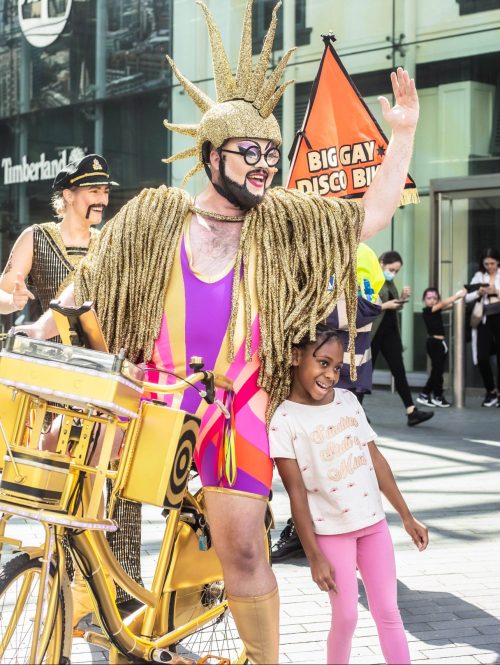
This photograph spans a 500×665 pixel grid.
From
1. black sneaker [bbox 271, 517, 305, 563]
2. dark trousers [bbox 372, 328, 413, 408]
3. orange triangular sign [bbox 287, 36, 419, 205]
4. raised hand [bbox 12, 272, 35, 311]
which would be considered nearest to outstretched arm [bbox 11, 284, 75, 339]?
raised hand [bbox 12, 272, 35, 311]

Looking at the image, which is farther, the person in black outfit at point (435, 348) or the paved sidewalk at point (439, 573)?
the person in black outfit at point (435, 348)

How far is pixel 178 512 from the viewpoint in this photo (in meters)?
3.39

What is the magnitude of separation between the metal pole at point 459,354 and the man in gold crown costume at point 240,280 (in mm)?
8962

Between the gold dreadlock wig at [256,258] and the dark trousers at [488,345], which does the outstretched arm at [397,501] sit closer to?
the gold dreadlock wig at [256,258]

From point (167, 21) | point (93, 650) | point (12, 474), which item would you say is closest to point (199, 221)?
point (12, 474)

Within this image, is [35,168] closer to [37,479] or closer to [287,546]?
[287,546]

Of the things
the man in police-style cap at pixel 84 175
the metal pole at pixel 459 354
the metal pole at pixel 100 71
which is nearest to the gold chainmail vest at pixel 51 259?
the man in police-style cap at pixel 84 175

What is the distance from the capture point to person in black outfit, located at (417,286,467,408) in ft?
40.9

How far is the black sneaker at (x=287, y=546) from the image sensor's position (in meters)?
5.48

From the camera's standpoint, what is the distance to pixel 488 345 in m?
12.6

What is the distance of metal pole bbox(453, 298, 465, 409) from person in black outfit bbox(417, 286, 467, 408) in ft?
0.38

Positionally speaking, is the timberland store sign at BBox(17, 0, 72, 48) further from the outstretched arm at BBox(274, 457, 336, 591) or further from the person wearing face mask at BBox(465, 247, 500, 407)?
the outstretched arm at BBox(274, 457, 336, 591)

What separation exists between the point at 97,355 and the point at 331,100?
5038mm

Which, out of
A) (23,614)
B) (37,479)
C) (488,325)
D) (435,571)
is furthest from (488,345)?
(37,479)
